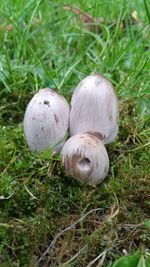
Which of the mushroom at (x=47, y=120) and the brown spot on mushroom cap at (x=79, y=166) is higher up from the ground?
the mushroom at (x=47, y=120)

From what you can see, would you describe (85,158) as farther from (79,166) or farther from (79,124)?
(79,124)

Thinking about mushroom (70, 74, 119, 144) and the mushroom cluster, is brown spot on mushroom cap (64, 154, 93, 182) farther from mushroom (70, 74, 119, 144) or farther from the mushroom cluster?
mushroom (70, 74, 119, 144)

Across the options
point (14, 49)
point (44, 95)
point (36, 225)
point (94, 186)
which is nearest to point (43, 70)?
point (14, 49)

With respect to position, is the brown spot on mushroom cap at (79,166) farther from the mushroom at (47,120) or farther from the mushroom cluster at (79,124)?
the mushroom at (47,120)

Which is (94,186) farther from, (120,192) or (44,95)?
(44,95)

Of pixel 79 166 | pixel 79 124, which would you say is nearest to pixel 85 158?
pixel 79 166

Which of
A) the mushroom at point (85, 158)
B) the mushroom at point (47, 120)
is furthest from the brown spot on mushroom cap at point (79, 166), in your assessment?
the mushroom at point (47, 120)
